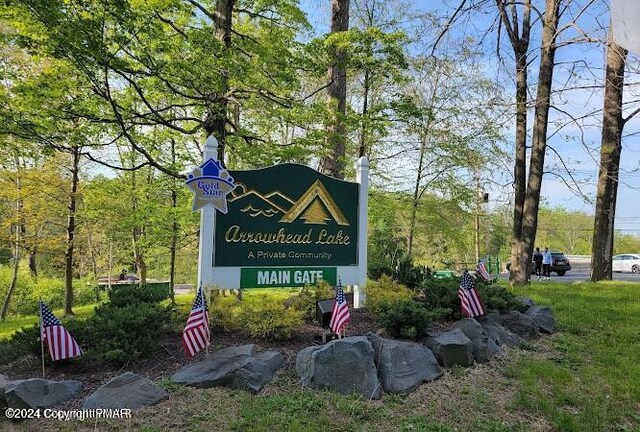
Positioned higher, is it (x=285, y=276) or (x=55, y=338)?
(x=285, y=276)

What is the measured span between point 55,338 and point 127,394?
103 centimetres

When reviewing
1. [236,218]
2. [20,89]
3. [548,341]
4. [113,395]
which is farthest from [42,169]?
[548,341]

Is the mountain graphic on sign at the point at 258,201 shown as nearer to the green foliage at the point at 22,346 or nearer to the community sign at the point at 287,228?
the community sign at the point at 287,228

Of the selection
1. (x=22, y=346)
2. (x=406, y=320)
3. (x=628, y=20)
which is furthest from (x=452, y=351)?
(x=22, y=346)

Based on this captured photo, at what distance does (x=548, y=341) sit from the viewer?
6.05 metres

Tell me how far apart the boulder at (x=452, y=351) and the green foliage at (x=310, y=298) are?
170 cm

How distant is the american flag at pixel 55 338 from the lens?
405 cm

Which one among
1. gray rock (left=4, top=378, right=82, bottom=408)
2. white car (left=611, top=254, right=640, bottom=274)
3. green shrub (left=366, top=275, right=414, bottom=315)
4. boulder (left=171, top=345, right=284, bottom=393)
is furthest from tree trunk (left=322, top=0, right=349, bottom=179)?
white car (left=611, top=254, right=640, bottom=274)

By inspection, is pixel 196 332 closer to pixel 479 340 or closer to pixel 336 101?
pixel 479 340

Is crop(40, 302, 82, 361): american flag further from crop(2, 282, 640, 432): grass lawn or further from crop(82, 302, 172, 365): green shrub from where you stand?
crop(2, 282, 640, 432): grass lawn

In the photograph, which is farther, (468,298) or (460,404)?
(468,298)

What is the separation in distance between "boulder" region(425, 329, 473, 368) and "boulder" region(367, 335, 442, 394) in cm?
14

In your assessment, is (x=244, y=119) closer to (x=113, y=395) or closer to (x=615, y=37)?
(x=113, y=395)

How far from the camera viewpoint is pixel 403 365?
14.4 ft
